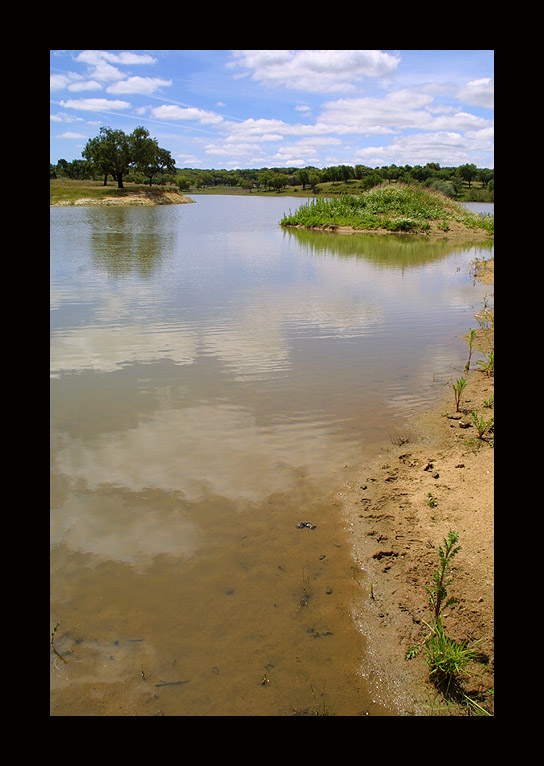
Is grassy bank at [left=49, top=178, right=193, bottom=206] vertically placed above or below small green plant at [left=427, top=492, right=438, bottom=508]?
above

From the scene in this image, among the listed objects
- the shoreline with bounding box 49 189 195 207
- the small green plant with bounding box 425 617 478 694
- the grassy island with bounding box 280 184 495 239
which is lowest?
the small green plant with bounding box 425 617 478 694

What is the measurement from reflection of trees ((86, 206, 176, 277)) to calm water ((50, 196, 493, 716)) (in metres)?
6.14

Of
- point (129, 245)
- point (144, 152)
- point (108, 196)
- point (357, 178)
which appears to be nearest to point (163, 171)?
point (144, 152)

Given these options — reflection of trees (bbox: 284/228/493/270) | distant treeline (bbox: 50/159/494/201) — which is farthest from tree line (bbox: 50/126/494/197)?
reflection of trees (bbox: 284/228/493/270)

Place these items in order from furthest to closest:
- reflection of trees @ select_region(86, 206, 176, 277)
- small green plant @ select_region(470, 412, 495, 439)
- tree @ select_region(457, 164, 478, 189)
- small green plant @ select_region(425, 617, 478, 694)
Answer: tree @ select_region(457, 164, 478, 189) < reflection of trees @ select_region(86, 206, 176, 277) < small green plant @ select_region(470, 412, 495, 439) < small green plant @ select_region(425, 617, 478, 694)

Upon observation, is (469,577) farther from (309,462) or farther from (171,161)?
(171,161)

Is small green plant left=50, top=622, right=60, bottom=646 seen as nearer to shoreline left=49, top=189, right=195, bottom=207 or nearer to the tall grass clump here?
the tall grass clump

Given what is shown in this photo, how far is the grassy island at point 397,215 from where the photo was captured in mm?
40500

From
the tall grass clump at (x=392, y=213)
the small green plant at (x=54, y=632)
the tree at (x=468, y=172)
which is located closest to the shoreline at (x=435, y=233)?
the tall grass clump at (x=392, y=213)

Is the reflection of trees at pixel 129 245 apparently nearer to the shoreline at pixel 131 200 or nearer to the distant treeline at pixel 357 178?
the shoreline at pixel 131 200

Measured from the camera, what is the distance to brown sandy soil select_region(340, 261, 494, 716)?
355 centimetres

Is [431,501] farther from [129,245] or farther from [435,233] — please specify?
[435,233]

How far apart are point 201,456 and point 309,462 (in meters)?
1.30
